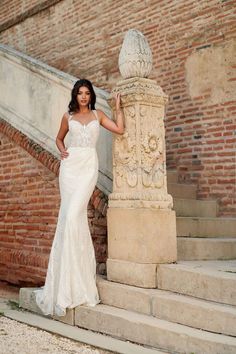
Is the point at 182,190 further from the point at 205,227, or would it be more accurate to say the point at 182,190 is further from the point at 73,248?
the point at 73,248

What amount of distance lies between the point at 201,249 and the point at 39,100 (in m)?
2.86

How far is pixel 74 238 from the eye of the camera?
4.45 meters

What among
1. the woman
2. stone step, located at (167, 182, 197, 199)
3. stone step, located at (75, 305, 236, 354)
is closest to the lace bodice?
the woman

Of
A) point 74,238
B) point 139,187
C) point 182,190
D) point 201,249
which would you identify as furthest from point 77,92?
point 182,190

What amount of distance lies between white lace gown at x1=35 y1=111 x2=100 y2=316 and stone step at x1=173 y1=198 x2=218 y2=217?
4.91ft

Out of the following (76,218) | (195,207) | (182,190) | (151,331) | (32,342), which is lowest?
(32,342)

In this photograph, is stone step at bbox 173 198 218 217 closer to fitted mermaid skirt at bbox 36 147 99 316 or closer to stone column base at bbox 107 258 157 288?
stone column base at bbox 107 258 157 288

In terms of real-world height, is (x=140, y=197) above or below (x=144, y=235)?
above

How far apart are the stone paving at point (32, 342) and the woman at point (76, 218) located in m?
0.33

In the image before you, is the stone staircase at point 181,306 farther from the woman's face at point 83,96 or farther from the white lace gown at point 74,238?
the woman's face at point 83,96

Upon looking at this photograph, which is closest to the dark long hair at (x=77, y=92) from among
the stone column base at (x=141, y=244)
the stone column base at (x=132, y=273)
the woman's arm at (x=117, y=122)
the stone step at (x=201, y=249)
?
the woman's arm at (x=117, y=122)

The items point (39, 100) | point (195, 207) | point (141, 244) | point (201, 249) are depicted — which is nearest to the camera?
point (141, 244)

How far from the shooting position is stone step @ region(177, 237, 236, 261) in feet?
15.8

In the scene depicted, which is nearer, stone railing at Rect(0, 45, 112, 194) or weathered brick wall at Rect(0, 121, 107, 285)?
stone railing at Rect(0, 45, 112, 194)
